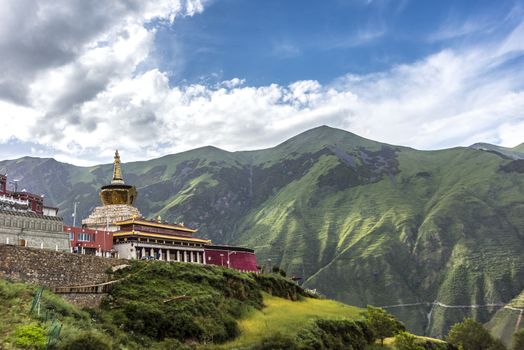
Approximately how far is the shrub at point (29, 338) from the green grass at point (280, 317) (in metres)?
18.8

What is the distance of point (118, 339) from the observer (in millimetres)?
37031

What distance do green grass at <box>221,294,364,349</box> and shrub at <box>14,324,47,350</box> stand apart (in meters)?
18.8

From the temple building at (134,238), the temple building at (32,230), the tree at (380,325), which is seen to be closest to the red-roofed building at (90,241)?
the temple building at (134,238)

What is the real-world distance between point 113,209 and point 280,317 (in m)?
37.0

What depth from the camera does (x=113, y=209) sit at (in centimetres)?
8081

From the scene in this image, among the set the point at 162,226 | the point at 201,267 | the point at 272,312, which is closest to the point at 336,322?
the point at 272,312

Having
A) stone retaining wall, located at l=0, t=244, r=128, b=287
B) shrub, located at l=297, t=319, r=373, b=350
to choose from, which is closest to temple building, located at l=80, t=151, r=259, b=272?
stone retaining wall, located at l=0, t=244, r=128, b=287

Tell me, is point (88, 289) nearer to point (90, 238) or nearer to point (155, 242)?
point (90, 238)

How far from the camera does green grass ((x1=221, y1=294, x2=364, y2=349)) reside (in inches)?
1885

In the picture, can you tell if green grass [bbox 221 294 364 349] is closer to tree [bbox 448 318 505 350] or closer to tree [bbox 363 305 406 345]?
tree [bbox 363 305 406 345]

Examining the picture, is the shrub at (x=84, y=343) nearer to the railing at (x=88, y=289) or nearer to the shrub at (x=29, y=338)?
the shrub at (x=29, y=338)

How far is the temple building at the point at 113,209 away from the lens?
256 ft

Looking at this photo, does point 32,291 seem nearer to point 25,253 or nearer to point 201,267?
point 25,253

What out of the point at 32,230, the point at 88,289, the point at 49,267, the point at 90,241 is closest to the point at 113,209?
the point at 90,241
